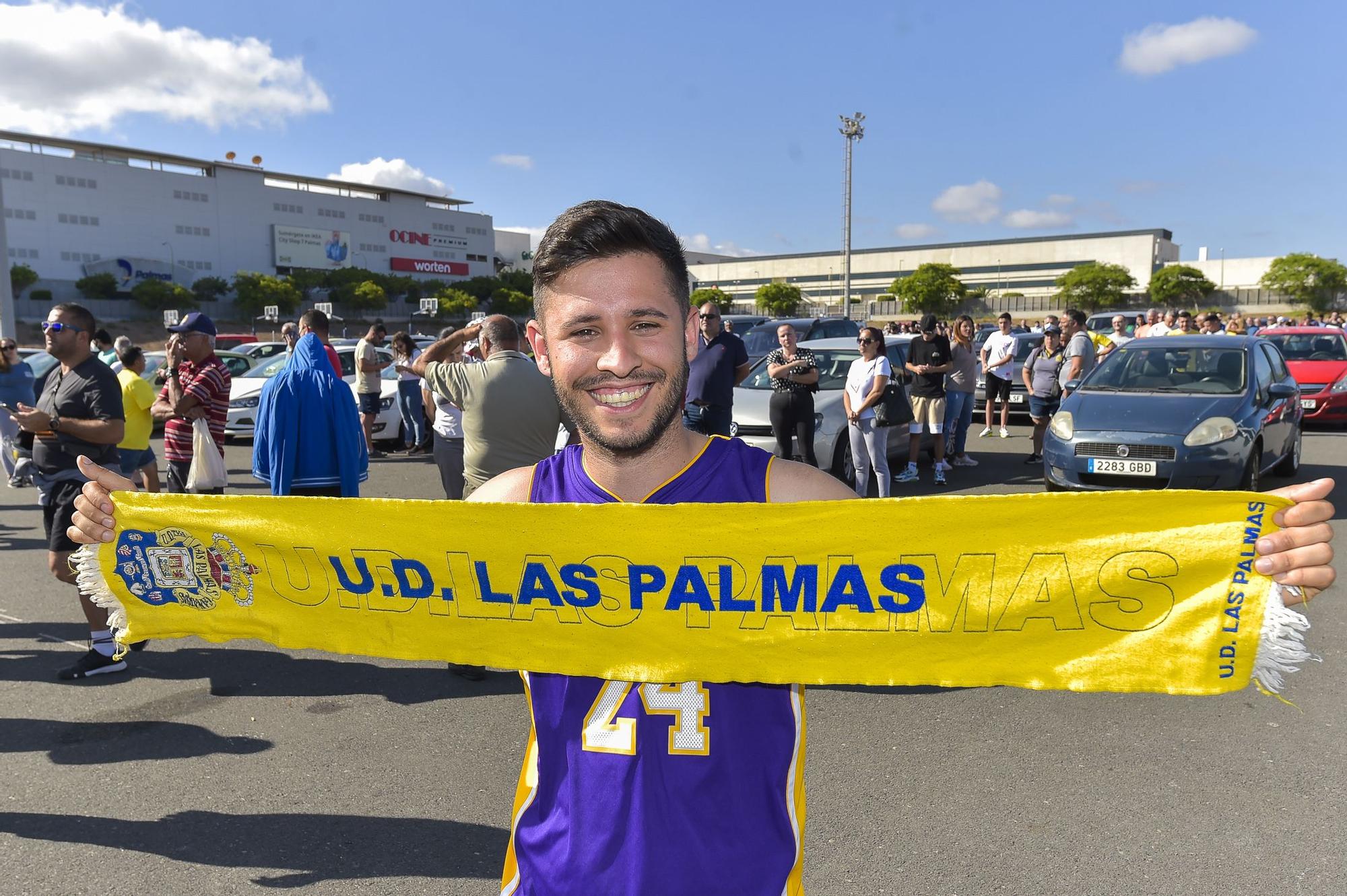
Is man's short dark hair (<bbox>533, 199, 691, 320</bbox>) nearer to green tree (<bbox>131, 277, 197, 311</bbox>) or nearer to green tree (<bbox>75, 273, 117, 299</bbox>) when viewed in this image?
green tree (<bbox>131, 277, 197, 311</bbox>)

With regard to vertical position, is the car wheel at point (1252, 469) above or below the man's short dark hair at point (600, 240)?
below

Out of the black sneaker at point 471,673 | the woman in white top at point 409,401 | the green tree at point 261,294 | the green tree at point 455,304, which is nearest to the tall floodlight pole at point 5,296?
the woman in white top at point 409,401

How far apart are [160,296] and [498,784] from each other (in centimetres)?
8103

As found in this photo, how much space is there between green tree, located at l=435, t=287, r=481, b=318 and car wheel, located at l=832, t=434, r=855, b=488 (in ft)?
263

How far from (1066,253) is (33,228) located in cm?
10772

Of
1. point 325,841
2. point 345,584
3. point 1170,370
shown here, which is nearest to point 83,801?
point 325,841

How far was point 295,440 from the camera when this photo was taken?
17.9ft

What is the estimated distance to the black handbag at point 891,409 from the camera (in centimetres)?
895

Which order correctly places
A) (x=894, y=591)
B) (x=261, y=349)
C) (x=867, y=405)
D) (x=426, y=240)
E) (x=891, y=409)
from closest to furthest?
(x=894, y=591) → (x=867, y=405) → (x=891, y=409) → (x=261, y=349) → (x=426, y=240)

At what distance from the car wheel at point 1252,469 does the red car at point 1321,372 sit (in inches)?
292

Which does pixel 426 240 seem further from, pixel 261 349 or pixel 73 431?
pixel 73 431

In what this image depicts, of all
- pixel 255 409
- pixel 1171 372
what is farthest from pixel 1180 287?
pixel 255 409

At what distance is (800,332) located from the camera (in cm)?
1819

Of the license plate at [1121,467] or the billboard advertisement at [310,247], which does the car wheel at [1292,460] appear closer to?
the license plate at [1121,467]
